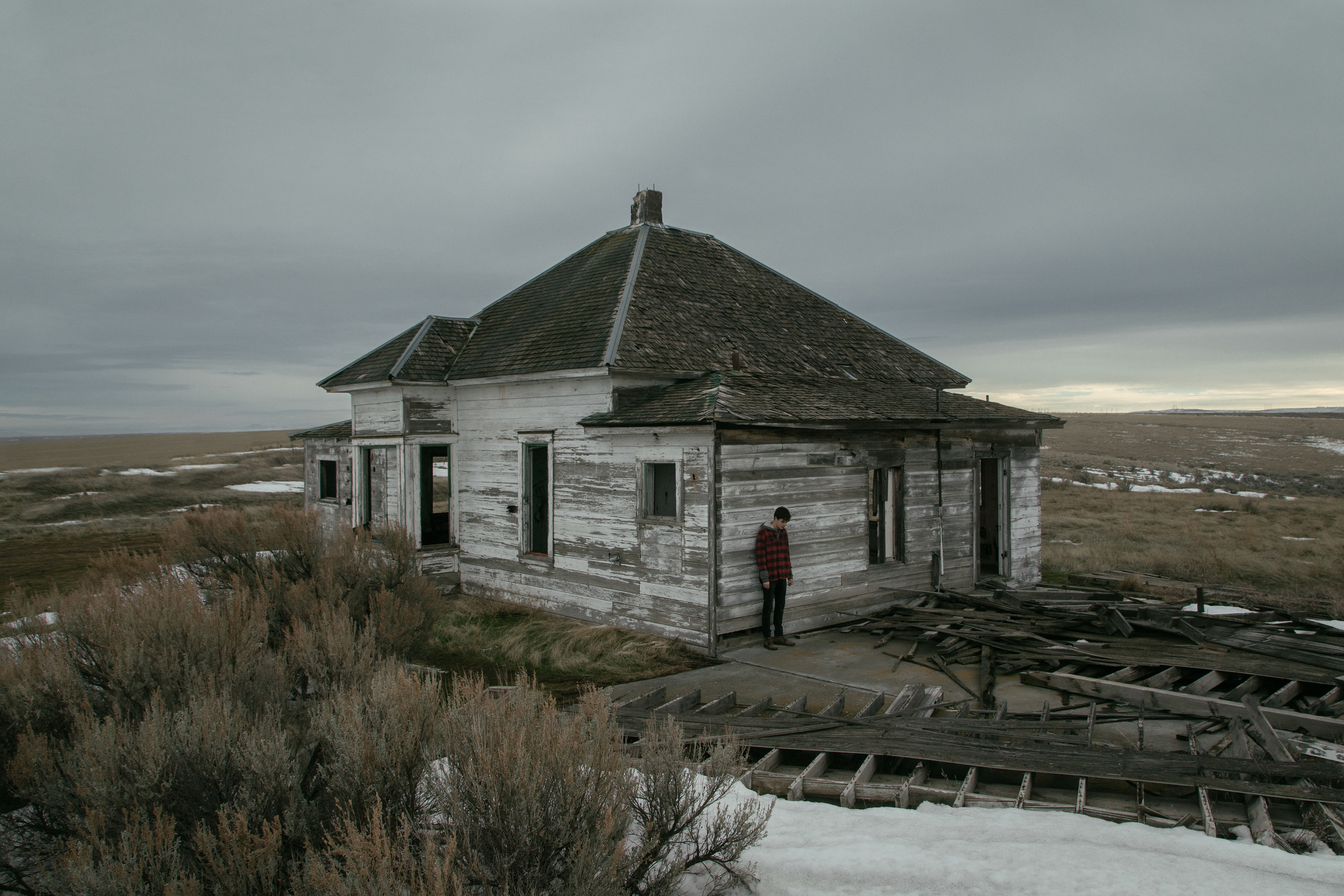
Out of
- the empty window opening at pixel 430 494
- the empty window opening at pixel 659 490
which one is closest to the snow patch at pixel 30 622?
the empty window opening at pixel 659 490

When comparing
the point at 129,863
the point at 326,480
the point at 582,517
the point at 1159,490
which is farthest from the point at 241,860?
the point at 1159,490

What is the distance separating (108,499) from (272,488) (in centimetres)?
717

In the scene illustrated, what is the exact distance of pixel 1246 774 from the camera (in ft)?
16.1

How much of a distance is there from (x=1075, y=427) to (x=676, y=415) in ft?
285

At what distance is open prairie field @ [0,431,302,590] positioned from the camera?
63.6ft

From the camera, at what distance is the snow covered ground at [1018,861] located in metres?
3.75

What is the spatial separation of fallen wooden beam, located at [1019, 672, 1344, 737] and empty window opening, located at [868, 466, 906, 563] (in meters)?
4.07

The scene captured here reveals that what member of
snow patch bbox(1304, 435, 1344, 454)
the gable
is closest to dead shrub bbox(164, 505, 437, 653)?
the gable

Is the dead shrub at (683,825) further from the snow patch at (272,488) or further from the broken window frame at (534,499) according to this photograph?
the snow patch at (272,488)

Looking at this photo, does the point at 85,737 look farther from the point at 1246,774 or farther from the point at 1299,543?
the point at 1299,543

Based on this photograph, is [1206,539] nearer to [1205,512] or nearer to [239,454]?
[1205,512]

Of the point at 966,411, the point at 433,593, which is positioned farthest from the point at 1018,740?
the point at 966,411

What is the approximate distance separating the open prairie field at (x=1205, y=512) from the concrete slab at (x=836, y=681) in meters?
6.87

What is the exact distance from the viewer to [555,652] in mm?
9703
